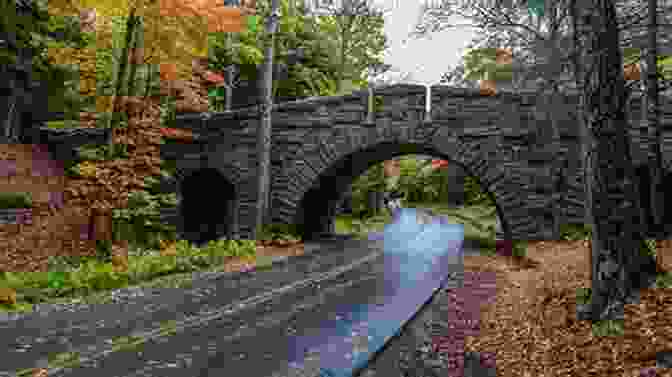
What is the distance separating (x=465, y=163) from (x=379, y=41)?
13164mm

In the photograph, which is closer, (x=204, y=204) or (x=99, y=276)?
(x=99, y=276)

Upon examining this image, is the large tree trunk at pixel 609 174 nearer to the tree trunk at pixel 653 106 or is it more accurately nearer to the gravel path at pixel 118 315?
the tree trunk at pixel 653 106

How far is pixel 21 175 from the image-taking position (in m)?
18.2

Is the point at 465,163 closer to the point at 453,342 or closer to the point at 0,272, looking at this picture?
the point at 453,342

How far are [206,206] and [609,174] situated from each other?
17.4m

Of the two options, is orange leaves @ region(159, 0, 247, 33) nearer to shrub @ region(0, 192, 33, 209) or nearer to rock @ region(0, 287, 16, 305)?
rock @ region(0, 287, 16, 305)

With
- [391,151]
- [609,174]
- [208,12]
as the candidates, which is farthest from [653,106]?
[208,12]

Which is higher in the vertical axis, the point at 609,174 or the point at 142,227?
the point at 609,174

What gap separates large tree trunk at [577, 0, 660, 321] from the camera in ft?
16.1

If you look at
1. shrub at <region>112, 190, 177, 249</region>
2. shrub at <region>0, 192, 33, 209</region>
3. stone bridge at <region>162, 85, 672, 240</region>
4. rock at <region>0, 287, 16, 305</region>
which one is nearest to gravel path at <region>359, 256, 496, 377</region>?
rock at <region>0, 287, 16, 305</region>

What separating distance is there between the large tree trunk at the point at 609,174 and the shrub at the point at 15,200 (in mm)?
16817

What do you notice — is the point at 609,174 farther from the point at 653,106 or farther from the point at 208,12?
the point at 208,12

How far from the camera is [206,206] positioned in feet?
64.8

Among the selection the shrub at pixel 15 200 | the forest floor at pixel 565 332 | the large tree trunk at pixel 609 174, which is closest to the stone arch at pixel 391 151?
the forest floor at pixel 565 332
